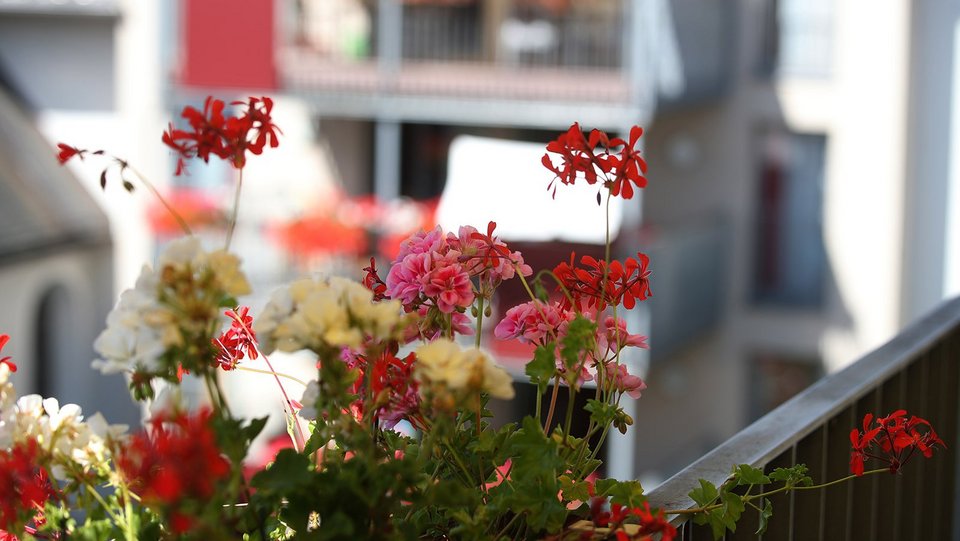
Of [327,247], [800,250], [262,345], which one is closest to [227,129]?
[262,345]

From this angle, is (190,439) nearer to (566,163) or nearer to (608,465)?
(566,163)

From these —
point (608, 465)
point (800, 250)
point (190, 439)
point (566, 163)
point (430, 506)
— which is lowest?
point (608, 465)

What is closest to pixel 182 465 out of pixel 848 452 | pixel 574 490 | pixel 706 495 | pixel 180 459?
pixel 180 459

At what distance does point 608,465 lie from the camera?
45.3 ft

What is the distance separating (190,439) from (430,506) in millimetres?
560

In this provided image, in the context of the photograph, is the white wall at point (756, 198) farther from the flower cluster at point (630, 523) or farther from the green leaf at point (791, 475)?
the flower cluster at point (630, 523)

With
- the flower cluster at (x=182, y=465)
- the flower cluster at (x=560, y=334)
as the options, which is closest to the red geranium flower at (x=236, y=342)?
the flower cluster at (x=560, y=334)

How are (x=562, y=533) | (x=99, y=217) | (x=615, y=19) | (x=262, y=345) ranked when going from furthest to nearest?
(x=99, y=217) < (x=615, y=19) < (x=562, y=533) < (x=262, y=345)

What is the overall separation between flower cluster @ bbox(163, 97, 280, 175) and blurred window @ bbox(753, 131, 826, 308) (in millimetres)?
13000

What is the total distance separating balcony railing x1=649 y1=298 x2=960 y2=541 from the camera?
205 centimetres

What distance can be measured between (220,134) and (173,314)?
34 centimetres

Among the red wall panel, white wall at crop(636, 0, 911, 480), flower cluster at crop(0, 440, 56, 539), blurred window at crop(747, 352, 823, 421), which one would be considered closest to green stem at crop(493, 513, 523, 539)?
flower cluster at crop(0, 440, 56, 539)

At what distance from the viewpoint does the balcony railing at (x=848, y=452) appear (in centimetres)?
205

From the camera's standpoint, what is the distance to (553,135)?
1521cm
